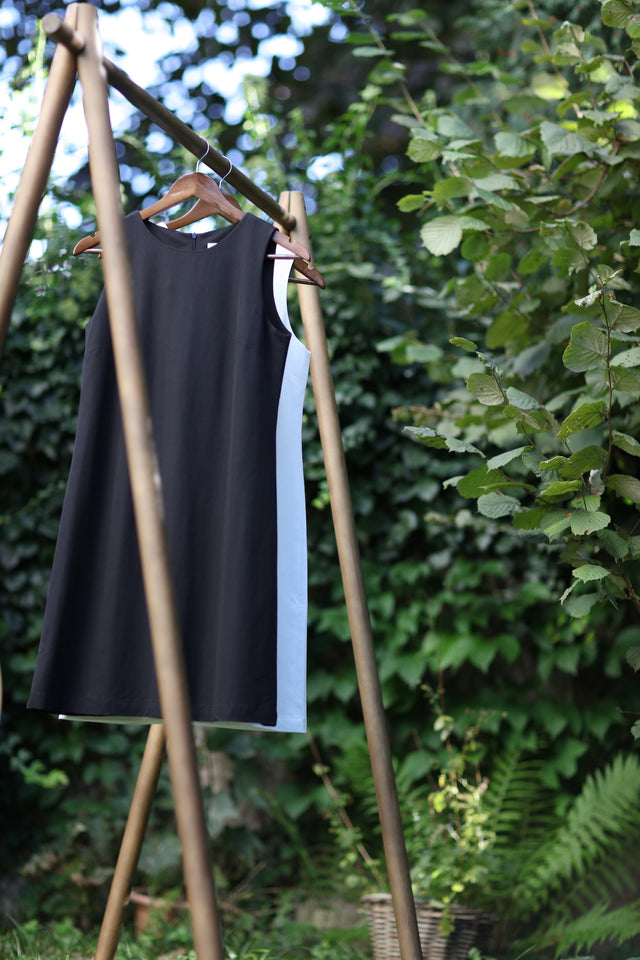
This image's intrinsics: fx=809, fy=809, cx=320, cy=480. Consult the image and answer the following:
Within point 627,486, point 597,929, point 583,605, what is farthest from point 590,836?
point 627,486

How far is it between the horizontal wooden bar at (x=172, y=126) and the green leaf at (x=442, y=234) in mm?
286

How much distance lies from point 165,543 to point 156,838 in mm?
2022

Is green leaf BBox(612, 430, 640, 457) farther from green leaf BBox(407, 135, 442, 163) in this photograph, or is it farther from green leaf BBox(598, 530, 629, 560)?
green leaf BBox(407, 135, 442, 163)

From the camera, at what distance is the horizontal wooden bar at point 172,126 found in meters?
1.05

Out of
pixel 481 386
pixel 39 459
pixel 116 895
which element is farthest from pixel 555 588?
pixel 39 459

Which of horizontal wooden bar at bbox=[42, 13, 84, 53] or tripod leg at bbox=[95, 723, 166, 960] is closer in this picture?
horizontal wooden bar at bbox=[42, 13, 84, 53]

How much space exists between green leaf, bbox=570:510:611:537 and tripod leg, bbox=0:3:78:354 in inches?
36.0

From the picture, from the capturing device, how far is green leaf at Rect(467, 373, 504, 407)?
1.37 m

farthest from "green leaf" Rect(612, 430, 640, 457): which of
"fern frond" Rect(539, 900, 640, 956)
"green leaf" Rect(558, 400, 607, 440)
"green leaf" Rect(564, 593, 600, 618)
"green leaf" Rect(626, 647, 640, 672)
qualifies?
"fern frond" Rect(539, 900, 640, 956)

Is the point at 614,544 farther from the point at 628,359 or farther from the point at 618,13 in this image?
the point at 618,13

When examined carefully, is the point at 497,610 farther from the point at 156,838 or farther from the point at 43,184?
the point at 43,184

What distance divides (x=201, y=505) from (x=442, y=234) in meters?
0.81

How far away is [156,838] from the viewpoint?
260cm

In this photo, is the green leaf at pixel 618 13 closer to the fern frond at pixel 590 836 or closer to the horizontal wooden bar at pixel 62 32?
the horizontal wooden bar at pixel 62 32
